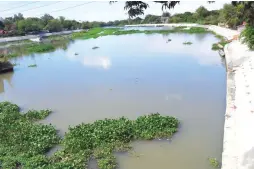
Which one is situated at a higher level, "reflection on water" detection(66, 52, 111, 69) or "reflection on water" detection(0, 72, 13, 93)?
"reflection on water" detection(66, 52, 111, 69)

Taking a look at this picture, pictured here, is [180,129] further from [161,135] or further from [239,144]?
[239,144]

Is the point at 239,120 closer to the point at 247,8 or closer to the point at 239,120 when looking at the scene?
the point at 239,120

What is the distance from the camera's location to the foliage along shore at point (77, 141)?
8.32m

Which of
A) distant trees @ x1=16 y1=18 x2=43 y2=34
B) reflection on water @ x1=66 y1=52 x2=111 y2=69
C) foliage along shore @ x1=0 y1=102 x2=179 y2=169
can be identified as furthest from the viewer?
distant trees @ x1=16 y1=18 x2=43 y2=34

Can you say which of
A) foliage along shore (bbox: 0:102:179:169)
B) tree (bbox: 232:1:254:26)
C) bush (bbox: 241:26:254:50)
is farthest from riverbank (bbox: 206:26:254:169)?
bush (bbox: 241:26:254:50)

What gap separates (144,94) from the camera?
14.7 metres

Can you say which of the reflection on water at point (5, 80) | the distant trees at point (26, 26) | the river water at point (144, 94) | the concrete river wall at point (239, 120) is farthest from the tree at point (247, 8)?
the distant trees at point (26, 26)

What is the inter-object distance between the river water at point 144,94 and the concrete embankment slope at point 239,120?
578mm

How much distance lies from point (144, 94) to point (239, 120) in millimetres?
6128

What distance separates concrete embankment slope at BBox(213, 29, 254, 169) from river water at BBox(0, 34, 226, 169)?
0.58 m

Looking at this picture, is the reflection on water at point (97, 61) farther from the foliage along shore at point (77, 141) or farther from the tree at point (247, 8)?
Answer: the foliage along shore at point (77, 141)

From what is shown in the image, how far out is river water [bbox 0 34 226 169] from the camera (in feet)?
29.1

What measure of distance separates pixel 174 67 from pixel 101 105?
828 cm

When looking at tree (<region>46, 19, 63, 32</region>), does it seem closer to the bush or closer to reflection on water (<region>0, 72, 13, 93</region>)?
reflection on water (<region>0, 72, 13, 93</region>)
